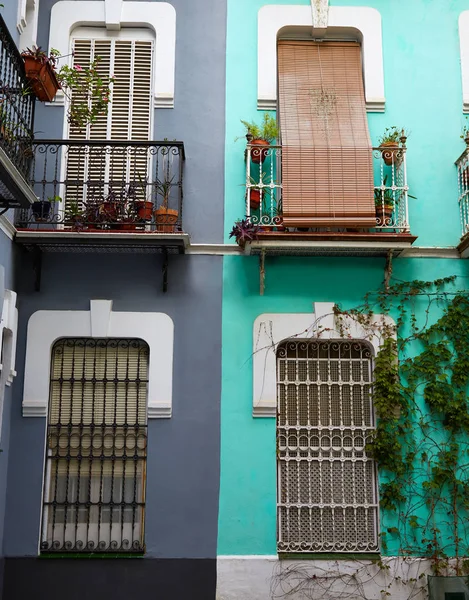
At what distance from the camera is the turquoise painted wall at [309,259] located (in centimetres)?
870

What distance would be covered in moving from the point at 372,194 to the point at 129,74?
354 centimetres

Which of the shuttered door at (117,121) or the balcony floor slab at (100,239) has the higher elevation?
the shuttered door at (117,121)

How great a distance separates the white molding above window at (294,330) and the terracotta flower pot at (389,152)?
6.23 feet

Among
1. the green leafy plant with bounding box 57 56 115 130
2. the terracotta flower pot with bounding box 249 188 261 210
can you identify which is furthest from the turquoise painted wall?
the green leafy plant with bounding box 57 56 115 130

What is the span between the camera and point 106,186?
30.9 ft

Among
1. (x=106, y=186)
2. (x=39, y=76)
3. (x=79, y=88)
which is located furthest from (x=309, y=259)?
(x=39, y=76)

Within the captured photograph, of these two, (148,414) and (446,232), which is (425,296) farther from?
(148,414)

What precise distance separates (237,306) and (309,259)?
1.05 m

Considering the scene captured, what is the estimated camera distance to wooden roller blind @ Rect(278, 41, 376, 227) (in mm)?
8953

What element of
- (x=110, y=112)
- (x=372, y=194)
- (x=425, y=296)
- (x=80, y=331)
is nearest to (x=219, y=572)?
(x=80, y=331)

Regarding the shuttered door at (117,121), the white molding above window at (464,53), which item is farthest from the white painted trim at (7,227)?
the white molding above window at (464,53)

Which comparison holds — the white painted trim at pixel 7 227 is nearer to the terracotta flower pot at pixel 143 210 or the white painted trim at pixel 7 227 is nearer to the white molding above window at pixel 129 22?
the terracotta flower pot at pixel 143 210

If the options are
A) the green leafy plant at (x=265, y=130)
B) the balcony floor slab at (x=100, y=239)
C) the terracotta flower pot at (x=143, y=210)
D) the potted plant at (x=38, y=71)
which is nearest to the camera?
the potted plant at (x=38, y=71)

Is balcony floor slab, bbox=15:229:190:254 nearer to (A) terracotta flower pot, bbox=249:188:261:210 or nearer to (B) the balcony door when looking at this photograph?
(B) the balcony door
